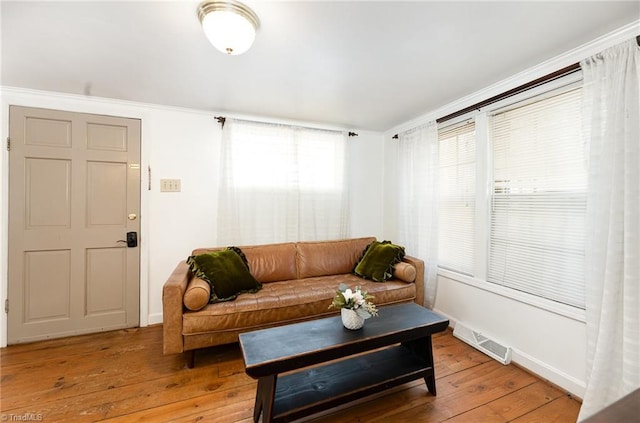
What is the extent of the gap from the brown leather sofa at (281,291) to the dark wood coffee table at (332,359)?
60 cm

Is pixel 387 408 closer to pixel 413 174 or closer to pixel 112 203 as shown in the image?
pixel 413 174

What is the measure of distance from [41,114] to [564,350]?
4859 mm

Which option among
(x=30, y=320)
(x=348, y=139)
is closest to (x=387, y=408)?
(x=348, y=139)

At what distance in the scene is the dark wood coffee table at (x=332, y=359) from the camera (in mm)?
1429

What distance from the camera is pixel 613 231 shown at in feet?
5.19

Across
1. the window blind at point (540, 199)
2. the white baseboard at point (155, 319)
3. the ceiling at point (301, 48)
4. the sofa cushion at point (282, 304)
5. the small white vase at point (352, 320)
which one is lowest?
the white baseboard at point (155, 319)

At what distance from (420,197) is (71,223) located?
12.2 feet

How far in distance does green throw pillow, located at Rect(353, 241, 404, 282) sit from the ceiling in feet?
5.31

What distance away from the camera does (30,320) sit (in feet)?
8.27

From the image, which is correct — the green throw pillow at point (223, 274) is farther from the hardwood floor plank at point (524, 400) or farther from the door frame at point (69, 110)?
the hardwood floor plank at point (524, 400)

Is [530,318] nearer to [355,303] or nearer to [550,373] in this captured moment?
[550,373]

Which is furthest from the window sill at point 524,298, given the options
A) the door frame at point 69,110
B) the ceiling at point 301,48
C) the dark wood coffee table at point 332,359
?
the door frame at point 69,110

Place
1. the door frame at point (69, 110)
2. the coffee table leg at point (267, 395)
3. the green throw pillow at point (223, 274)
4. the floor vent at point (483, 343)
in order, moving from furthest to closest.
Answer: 1. the door frame at point (69, 110)
2. the green throw pillow at point (223, 274)
3. the floor vent at point (483, 343)
4. the coffee table leg at point (267, 395)

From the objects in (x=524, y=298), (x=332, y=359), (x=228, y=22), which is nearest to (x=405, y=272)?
(x=524, y=298)
